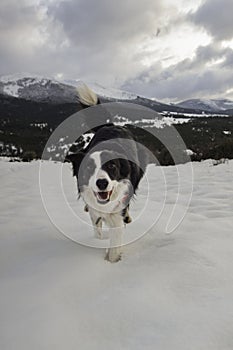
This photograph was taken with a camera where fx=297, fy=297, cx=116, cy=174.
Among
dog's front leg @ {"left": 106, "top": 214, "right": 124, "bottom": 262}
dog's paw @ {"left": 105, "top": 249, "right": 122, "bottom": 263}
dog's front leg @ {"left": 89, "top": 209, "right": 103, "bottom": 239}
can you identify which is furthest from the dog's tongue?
dog's front leg @ {"left": 89, "top": 209, "right": 103, "bottom": 239}

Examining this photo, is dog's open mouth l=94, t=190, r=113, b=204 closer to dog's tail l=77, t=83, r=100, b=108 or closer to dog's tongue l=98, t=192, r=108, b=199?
dog's tongue l=98, t=192, r=108, b=199

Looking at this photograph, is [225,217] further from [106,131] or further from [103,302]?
[103,302]

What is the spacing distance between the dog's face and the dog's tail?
1.92 metres

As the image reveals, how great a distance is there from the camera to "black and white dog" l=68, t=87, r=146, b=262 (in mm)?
2838

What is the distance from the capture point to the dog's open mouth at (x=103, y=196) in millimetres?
2812

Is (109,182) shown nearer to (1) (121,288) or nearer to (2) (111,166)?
(2) (111,166)

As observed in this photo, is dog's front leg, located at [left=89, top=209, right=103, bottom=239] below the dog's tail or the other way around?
below

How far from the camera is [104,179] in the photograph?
273 centimetres

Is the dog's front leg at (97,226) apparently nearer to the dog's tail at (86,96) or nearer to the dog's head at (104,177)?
the dog's head at (104,177)

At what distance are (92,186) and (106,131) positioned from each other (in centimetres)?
127

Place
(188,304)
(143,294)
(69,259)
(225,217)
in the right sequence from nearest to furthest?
(188,304), (143,294), (69,259), (225,217)

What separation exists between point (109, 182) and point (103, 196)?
6.4 inches

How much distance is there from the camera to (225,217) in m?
3.88

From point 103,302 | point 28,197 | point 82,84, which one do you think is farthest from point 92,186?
point 28,197
